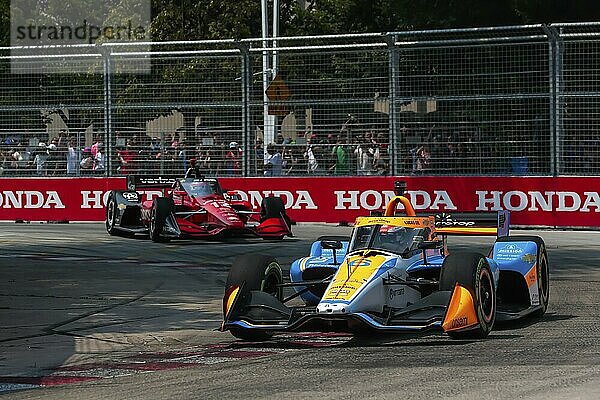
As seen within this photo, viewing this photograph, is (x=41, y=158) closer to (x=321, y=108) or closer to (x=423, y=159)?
(x=321, y=108)

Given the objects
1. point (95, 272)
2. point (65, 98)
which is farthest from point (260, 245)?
point (65, 98)

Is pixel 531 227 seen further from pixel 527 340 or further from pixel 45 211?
pixel 527 340

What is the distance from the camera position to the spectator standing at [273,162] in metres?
25.6

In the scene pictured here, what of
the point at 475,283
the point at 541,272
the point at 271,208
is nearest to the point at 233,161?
the point at 271,208

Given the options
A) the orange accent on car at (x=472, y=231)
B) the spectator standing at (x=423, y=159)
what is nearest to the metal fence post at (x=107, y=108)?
the spectator standing at (x=423, y=159)

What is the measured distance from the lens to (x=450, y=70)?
24.3 meters

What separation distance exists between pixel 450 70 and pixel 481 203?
104 inches

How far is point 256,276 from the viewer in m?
11.1

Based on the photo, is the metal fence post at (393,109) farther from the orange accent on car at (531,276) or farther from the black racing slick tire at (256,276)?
the black racing slick tire at (256,276)

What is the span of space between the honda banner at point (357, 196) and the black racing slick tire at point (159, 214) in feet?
12.9

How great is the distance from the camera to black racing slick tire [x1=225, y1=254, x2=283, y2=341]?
1096 cm

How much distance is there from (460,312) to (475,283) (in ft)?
1.13

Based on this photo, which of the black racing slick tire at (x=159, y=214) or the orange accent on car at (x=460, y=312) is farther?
the black racing slick tire at (x=159, y=214)

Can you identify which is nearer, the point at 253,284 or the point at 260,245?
the point at 253,284
